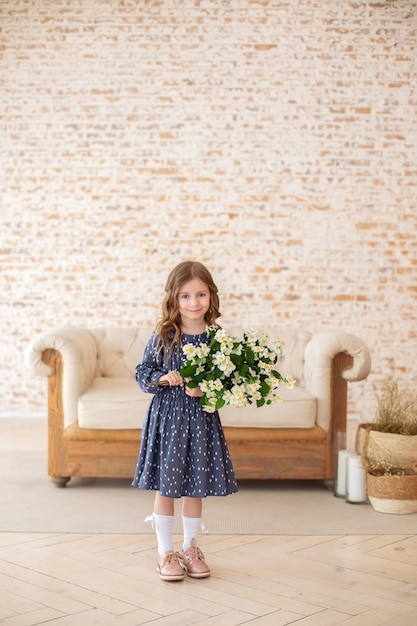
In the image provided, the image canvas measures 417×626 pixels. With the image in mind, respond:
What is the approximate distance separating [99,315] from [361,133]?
2494 mm

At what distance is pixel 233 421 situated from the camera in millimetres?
4234

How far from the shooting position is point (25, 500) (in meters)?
4.04

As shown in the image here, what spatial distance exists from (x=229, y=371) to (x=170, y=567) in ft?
2.32

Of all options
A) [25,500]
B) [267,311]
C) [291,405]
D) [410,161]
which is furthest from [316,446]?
[410,161]

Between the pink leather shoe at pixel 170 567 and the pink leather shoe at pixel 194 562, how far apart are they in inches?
1.2

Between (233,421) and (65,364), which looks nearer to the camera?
(233,421)

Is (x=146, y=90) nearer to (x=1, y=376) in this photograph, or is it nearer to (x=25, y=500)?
(x=1, y=376)

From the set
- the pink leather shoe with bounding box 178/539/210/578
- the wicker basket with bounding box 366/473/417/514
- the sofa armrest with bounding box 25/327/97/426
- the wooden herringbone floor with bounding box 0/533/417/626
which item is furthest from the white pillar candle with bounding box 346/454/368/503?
the sofa armrest with bounding box 25/327/97/426

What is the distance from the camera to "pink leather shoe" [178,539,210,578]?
2.90m

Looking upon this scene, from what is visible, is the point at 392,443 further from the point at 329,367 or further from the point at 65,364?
the point at 65,364

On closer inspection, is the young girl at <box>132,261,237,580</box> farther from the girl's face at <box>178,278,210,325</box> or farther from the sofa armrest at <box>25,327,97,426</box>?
the sofa armrest at <box>25,327,97,426</box>

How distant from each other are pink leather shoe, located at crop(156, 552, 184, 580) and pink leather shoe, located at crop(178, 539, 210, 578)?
0.03 meters

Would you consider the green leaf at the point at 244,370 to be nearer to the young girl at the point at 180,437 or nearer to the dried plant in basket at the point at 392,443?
the young girl at the point at 180,437

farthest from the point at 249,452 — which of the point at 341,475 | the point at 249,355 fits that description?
the point at 249,355
